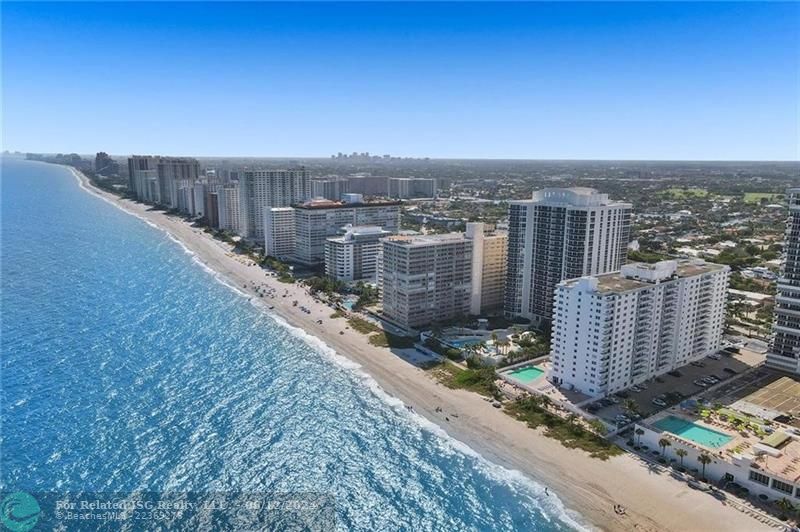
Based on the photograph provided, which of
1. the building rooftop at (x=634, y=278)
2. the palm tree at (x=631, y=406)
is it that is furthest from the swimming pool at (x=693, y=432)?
the building rooftop at (x=634, y=278)

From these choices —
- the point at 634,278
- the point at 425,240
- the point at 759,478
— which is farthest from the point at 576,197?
the point at 759,478

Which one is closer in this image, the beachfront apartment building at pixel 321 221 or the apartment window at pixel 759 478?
the apartment window at pixel 759 478

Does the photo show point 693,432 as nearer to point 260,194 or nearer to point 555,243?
point 555,243

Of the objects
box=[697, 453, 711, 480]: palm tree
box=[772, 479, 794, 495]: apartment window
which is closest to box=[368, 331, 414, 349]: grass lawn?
box=[697, 453, 711, 480]: palm tree

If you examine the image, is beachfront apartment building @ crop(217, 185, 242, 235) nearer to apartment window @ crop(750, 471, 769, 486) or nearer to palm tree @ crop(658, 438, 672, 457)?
palm tree @ crop(658, 438, 672, 457)

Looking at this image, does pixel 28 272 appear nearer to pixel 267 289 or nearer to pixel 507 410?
pixel 267 289

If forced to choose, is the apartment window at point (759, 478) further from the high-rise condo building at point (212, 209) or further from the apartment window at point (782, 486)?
the high-rise condo building at point (212, 209)

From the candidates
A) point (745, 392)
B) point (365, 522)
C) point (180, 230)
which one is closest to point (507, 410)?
point (365, 522)
